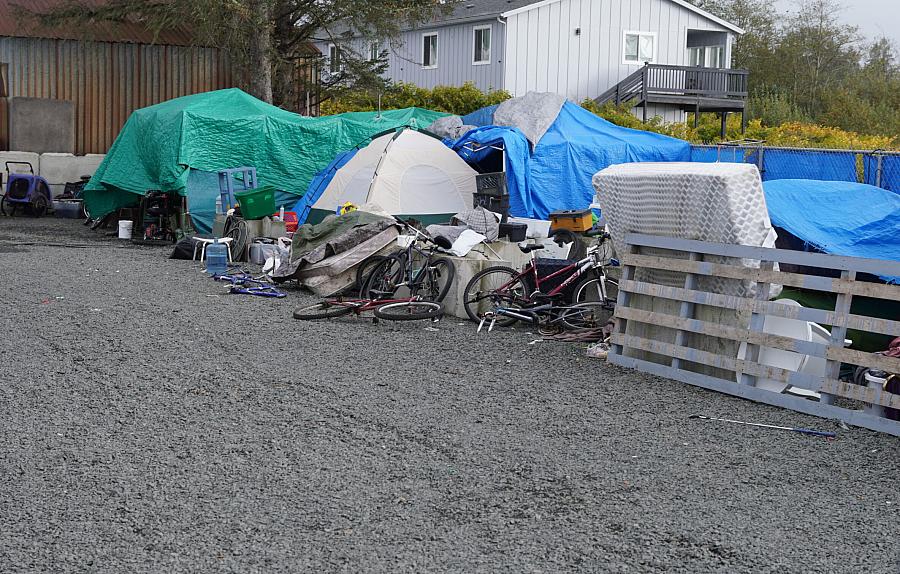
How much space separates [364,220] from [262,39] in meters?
11.2

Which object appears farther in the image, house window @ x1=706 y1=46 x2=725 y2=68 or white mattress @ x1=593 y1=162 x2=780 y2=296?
house window @ x1=706 y1=46 x2=725 y2=68

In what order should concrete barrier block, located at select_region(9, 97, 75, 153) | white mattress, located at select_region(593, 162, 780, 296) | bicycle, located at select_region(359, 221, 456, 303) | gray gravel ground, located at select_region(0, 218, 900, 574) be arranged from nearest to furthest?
gray gravel ground, located at select_region(0, 218, 900, 574) < white mattress, located at select_region(593, 162, 780, 296) < bicycle, located at select_region(359, 221, 456, 303) < concrete barrier block, located at select_region(9, 97, 75, 153)

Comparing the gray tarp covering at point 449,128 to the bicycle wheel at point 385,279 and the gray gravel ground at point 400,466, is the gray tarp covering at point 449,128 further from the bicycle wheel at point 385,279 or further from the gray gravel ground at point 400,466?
the gray gravel ground at point 400,466

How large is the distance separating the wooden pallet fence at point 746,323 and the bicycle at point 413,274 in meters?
2.81

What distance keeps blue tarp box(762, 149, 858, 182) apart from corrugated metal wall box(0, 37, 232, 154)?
577 inches

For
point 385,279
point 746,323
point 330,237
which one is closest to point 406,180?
point 330,237

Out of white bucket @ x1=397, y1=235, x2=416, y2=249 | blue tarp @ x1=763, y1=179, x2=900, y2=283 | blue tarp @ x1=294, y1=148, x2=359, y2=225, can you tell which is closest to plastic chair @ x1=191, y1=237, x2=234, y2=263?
blue tarp @ x1=294, y1=148, x2=359, y2=225

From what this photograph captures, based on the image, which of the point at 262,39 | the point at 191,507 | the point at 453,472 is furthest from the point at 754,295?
the point at 262,39

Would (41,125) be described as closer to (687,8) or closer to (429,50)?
(429,50)

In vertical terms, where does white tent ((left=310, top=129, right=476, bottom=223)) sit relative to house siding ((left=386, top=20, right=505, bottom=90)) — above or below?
below

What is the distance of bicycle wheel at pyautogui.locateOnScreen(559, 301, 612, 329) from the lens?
963cm

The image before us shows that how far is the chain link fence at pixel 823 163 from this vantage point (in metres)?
15.1

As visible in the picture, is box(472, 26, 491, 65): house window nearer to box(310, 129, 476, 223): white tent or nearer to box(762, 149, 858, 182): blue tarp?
box(310, 129, 476, 223): white tent

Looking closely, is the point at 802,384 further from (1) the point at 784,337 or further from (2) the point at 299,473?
(2) the point at 299,473
